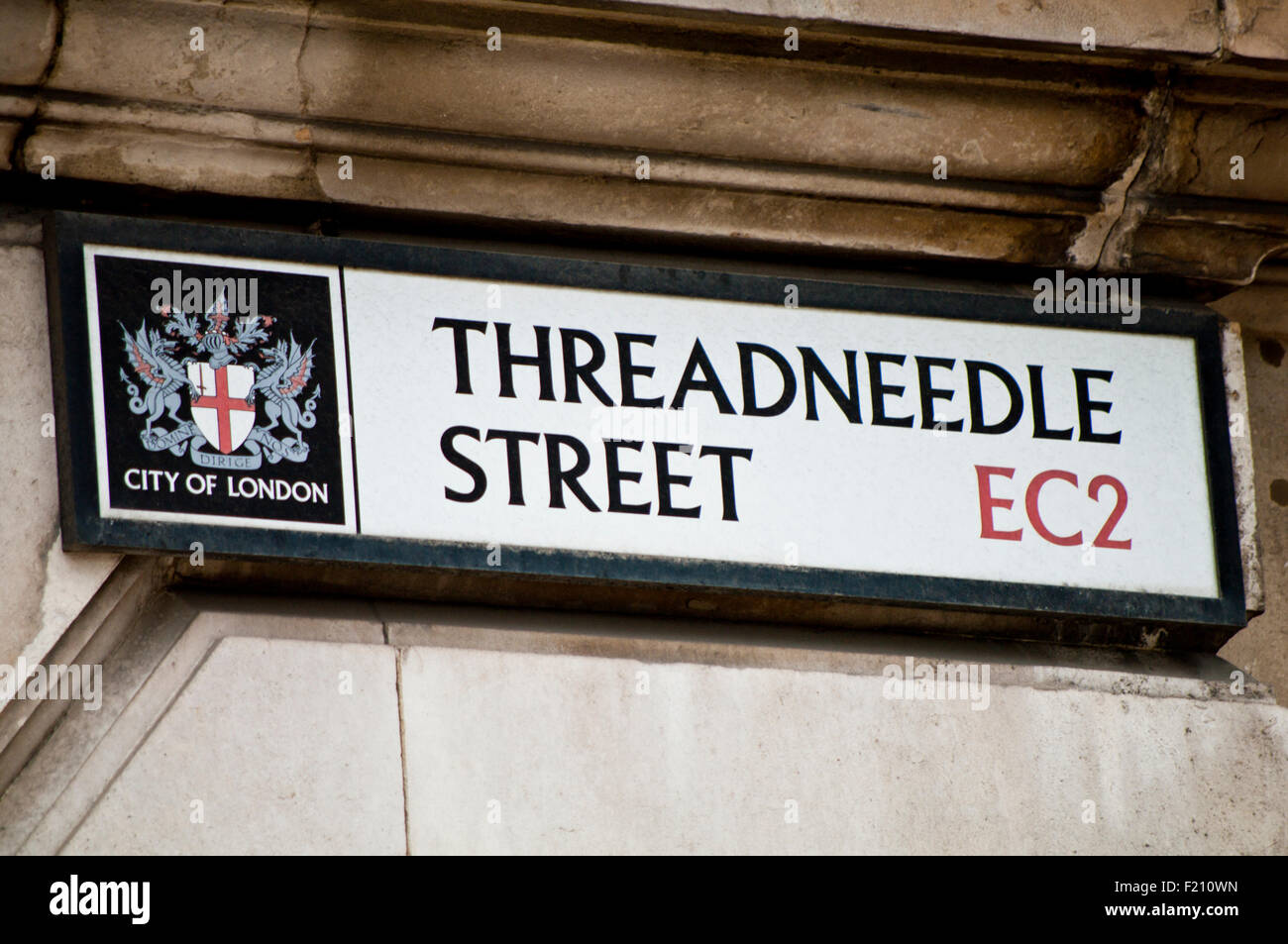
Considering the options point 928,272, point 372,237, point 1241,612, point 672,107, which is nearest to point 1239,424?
point 1241,612

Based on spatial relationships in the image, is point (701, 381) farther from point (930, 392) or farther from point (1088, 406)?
point (1088, 406)

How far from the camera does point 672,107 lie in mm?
3791

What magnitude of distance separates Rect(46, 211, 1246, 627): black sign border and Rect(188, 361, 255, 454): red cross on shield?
0.53ft

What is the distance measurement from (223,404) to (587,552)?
0.67 m

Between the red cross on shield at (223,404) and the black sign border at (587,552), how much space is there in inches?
6.4

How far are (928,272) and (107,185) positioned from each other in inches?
62.1

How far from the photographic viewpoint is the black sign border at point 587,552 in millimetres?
3416

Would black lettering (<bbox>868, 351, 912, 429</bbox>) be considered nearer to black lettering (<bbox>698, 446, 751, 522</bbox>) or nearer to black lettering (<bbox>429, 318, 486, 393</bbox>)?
black lettering (<bbox>698, 446, 751, 522</bbox>)

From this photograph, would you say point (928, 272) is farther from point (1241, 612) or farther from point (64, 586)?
point (64, 586)

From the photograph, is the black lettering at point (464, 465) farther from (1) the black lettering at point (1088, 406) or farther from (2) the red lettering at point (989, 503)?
(1) the black lettering at point (1088, 406)

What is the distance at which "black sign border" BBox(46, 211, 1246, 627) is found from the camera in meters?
3.42

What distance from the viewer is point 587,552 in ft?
11.8

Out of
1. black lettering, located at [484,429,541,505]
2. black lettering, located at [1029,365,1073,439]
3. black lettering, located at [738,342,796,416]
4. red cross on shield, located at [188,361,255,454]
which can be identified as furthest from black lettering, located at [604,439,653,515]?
black lettering, located at [1029,365,1073,439]

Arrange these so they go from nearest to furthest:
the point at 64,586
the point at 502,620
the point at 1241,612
→ 1. the point at 64,586
2. the point at 502,620
3. the point at 1241,612
